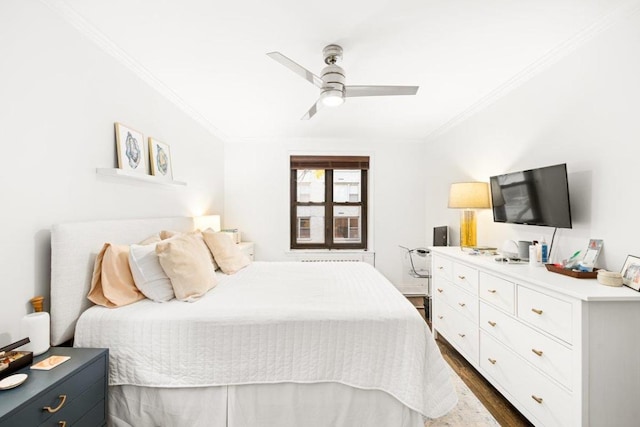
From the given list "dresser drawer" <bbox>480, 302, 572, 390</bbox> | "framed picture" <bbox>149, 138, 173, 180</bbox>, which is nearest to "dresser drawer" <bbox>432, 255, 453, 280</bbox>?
"dresser drawer" <bbox>480, 302, 572, 390</bbox>

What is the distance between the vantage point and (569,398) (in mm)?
1492

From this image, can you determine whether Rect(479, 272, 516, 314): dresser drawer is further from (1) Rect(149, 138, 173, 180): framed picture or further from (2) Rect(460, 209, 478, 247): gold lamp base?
(1) Rect(149, 138, 173, 180): framed picture

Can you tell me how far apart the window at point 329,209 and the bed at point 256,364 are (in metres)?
3.22

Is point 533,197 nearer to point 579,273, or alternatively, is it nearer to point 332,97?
point 579,273

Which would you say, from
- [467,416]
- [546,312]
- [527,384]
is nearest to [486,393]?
[467,416]

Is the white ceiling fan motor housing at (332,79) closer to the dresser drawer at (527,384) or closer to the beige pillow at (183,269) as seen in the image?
the beige pillow at (183,269)

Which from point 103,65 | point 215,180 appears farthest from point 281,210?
point 103,65

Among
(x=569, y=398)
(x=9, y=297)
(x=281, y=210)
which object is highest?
(x=281, y=210)

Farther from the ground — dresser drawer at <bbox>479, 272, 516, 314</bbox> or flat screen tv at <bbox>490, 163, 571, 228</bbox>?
flat screen tv at <bbox>490, 163, 571, 228</bbox>

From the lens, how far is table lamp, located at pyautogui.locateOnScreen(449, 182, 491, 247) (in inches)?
116

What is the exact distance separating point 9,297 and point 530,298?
281 cm

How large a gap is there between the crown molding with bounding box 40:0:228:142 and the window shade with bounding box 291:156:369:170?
1762 mm

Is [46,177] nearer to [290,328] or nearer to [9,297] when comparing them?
[9,297]

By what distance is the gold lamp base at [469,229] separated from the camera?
310 centimetres
